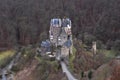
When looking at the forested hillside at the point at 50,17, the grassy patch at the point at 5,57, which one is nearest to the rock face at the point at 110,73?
the grassy patch at the point at 5,57

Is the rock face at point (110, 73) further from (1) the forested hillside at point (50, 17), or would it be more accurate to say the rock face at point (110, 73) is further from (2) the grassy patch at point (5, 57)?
(1) the forested hillside at point (50, 17)

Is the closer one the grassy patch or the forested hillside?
the grassy patch

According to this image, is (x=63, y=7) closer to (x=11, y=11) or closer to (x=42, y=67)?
(x=11, y=11)

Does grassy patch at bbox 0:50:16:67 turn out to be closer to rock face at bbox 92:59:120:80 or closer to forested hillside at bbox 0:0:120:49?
forested hillside at bbox 0:0:120:49

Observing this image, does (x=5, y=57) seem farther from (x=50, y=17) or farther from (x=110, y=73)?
(x=110, y=73)

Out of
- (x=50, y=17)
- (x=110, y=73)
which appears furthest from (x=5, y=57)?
(x=110, y=73)

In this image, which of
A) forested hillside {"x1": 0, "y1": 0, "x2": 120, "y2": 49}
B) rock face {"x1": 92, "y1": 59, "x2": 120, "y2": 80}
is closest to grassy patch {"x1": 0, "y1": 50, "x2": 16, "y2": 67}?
forested hillside {"x1": 0, "y1": 0, "x2": 120, "y2": 49}

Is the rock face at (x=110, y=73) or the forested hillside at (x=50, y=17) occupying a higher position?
the forested hillside at (x=50, y=17)

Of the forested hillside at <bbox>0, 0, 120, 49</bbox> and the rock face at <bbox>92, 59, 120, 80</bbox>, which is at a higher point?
the forested hillside at <bbox>0, 0, 120, 49</bbox>

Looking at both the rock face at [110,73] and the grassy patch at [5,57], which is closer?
the rock face at [110,73]
